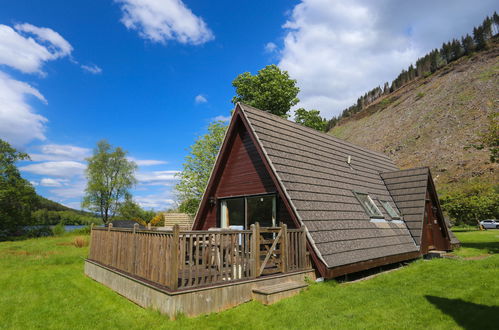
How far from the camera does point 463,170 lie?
44.1 meters

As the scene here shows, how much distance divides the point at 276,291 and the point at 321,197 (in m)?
3.72

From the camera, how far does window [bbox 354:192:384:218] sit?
Answer: 10.9 meters

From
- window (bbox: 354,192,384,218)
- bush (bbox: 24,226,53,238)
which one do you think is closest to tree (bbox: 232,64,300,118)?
window (bbox: 354,192,384,218)

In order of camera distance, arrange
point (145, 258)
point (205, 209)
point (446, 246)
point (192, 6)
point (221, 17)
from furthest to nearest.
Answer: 1. point (221, 17)
2. point (192, 6)
3. point (446, 246)
4. point (205, 209)
5. point (145, 258)

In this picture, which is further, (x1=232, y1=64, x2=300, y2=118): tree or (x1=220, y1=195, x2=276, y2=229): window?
(x1=232, y1=64, x2=300, y2=118): tree

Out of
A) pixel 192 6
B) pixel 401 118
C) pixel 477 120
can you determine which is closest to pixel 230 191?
pixel 192 6

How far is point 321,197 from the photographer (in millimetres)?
9391

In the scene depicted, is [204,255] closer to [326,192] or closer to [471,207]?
[326,192]

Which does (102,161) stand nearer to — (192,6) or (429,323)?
(192,6)

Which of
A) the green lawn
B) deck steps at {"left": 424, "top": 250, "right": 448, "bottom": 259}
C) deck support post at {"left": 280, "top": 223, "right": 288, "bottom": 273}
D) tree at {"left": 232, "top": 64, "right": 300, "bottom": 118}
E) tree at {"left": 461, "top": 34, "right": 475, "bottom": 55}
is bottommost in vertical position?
the green lawn

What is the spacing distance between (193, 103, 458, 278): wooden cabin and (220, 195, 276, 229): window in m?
0.03

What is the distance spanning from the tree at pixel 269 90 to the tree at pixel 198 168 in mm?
7530

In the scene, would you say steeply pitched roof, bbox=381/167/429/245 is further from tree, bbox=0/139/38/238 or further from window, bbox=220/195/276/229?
tree, bbox=0/139/38/238

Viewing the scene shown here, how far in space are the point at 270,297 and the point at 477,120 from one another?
60306 millimetres
